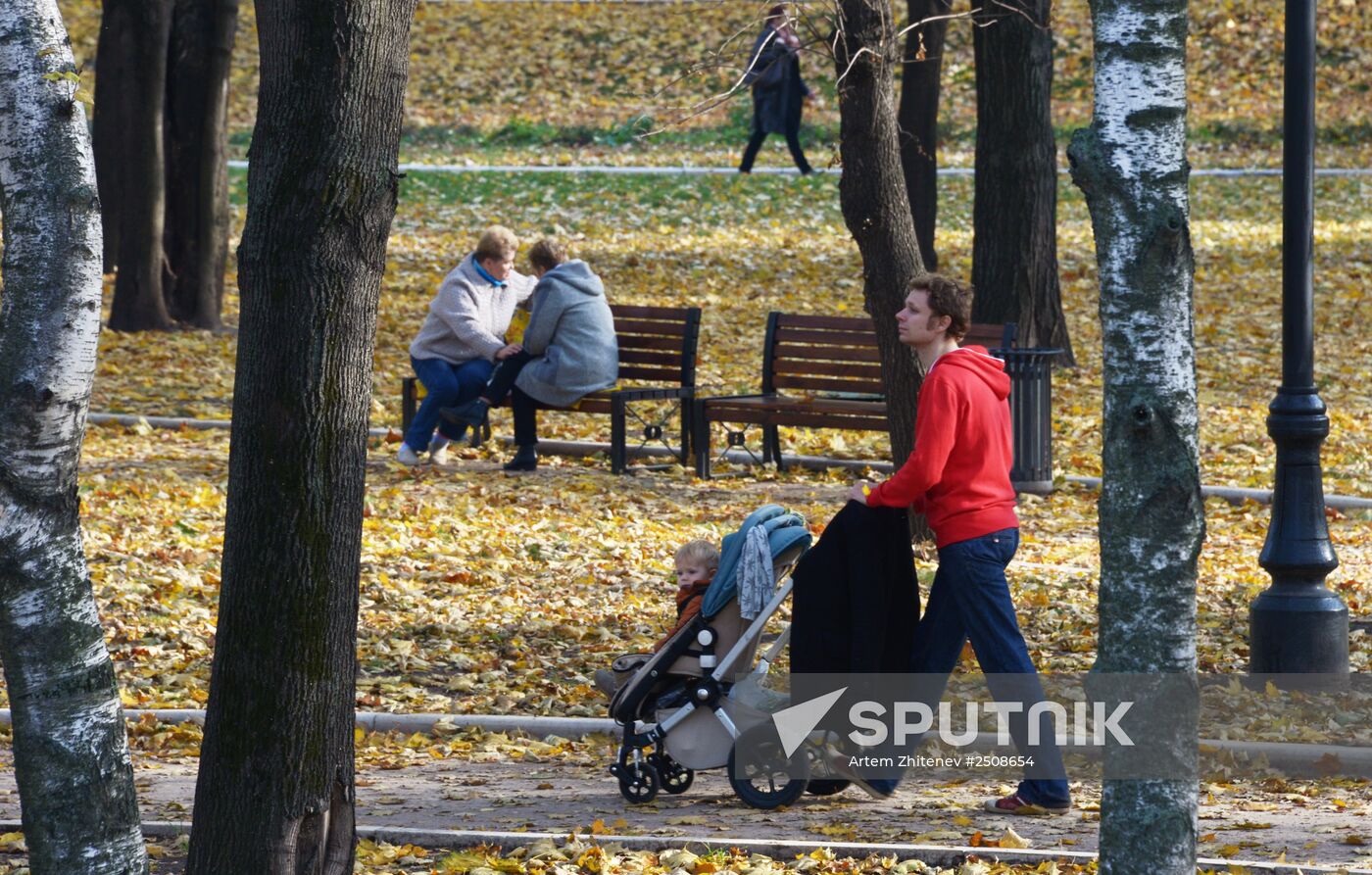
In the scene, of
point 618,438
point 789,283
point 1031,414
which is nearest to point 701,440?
point 618,438

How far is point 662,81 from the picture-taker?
31188 millimetres

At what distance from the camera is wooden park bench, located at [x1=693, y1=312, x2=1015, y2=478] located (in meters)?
11.2

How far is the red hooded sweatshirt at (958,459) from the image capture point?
558 cm

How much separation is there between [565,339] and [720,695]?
5812mm

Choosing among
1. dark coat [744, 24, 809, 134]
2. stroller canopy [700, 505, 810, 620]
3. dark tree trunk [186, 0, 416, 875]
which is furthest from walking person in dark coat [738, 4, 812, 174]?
dark tree trunk [186, 0, 416, 875]

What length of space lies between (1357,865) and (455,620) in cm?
439

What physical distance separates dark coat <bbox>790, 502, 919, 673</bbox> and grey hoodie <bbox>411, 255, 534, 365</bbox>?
20.1 ft

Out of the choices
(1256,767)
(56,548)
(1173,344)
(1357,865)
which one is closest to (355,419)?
(56,548)

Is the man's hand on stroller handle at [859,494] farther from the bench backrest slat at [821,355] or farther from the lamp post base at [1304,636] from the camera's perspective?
the bench backrest slat at [821,355]

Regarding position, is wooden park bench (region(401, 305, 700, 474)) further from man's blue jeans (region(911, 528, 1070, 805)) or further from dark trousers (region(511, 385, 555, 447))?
man's blue jeans (region(911, 528, 1070, 805))

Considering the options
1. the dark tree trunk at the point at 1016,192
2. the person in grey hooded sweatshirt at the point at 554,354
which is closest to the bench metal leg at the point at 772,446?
the person in grey hooded sweatshirt at the point at 554,354

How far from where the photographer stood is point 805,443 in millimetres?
12703

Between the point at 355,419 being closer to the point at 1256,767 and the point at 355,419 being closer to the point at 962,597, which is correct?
the point at 962,597

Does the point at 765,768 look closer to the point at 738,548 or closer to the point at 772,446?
the point at 738,548
